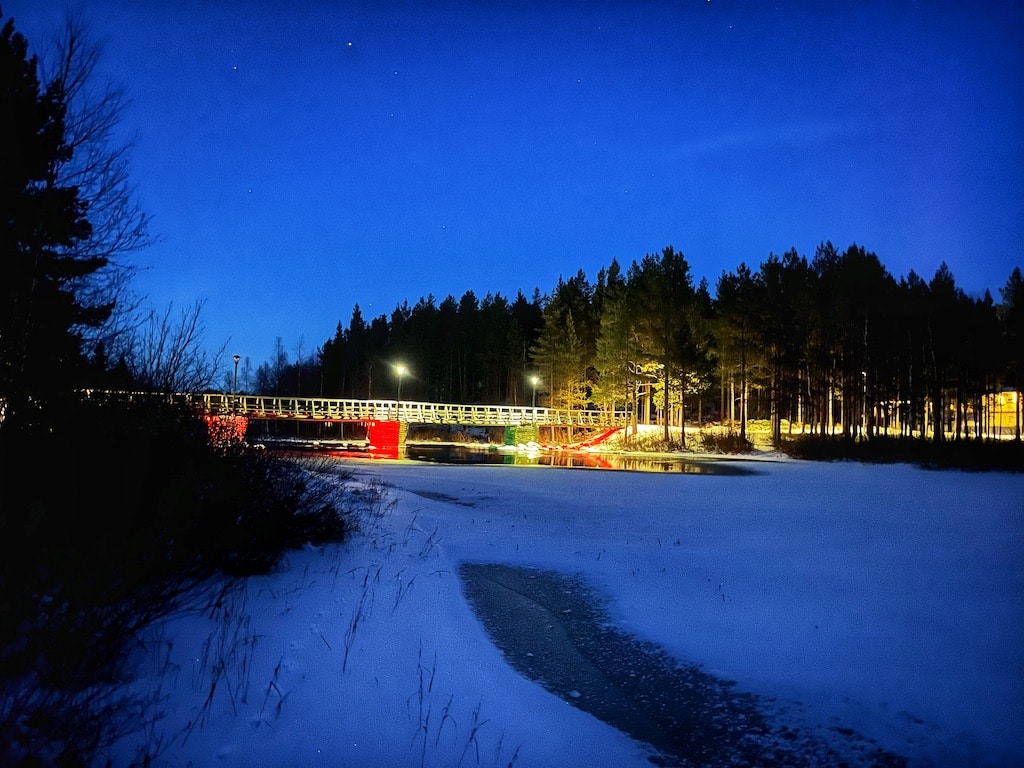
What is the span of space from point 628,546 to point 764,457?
2854 cm

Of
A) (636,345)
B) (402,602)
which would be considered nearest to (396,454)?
(636,345)

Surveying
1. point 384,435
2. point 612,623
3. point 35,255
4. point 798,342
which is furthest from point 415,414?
point 35,255

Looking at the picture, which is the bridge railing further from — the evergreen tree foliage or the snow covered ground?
the evergreen tree foliage

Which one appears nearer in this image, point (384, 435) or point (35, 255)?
point (35, 255)

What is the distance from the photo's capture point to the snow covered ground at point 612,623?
4445 millimetres

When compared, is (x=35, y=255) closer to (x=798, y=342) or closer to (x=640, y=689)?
(x=640, y=689)

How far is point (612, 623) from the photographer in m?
7.77

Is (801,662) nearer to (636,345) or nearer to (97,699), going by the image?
(97,699)

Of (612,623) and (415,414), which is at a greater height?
(415,414)

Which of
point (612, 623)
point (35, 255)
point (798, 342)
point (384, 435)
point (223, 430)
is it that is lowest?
point (612, 623)

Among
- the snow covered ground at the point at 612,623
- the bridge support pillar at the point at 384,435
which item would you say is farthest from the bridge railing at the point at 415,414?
the snow covered ground at the point at 612,623

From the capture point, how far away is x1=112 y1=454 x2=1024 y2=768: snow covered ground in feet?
14.6

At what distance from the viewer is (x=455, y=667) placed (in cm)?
573

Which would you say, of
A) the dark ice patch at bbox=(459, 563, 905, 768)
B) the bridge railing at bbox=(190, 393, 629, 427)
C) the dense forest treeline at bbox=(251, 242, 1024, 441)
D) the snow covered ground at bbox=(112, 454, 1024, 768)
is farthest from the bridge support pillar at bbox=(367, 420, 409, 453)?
the dark ice patch at bbox=(459, 563, 905, 768)
